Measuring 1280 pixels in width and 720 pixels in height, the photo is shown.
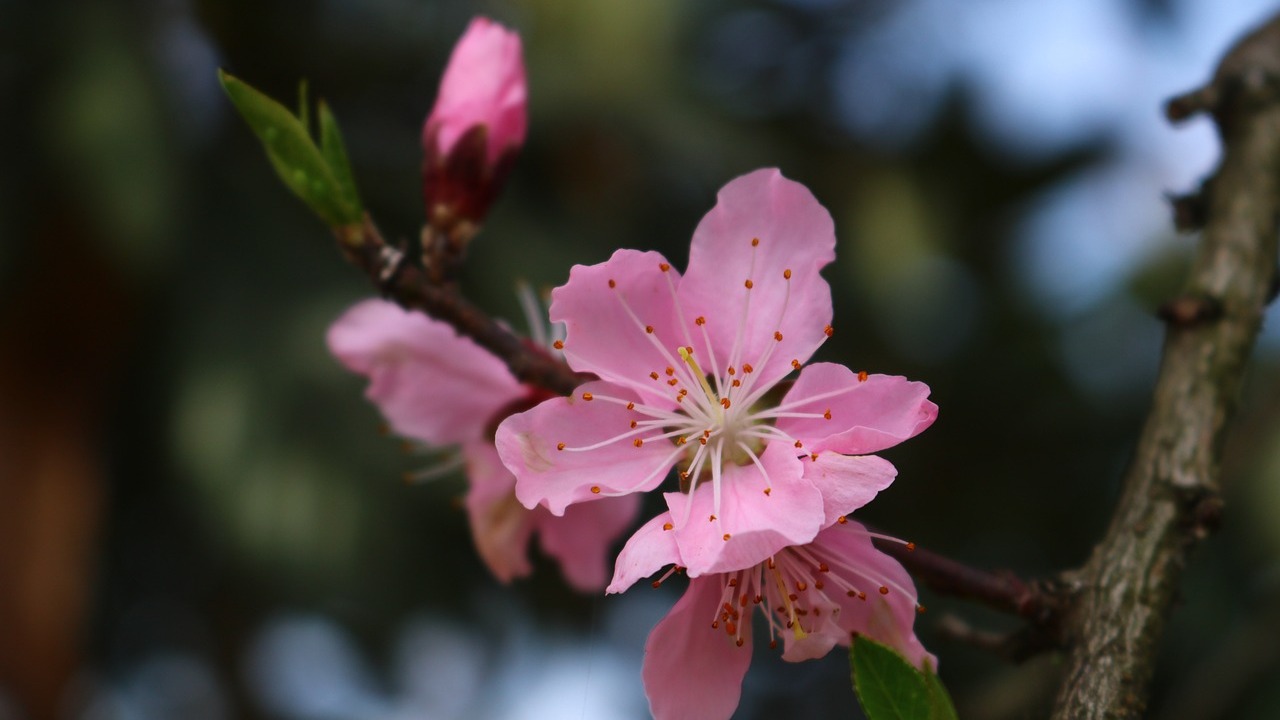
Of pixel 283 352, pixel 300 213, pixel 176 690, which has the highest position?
pixel 300 213

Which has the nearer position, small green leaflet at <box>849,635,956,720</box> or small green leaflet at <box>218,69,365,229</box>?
small green leaflet at <box>849,635,956,720</box>

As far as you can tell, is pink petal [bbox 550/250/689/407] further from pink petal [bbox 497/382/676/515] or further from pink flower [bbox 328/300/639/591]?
pink flower [bbox 328/300/639/591]

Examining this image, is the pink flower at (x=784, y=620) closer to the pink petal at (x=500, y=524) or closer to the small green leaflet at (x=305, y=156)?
the pink petal at (x=500, y=524)

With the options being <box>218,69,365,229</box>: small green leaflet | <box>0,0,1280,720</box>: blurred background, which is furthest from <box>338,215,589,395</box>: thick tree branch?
<box>0,0,1280,720</box>: blurred background

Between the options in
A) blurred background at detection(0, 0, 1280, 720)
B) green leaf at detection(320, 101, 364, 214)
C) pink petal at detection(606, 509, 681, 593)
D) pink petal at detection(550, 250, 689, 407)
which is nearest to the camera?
pink petal at detection(606, 509, 681, 593)

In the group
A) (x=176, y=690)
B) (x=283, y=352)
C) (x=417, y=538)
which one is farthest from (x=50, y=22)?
(x=176, y=690)

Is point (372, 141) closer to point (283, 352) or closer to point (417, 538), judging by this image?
point (283, 352)
